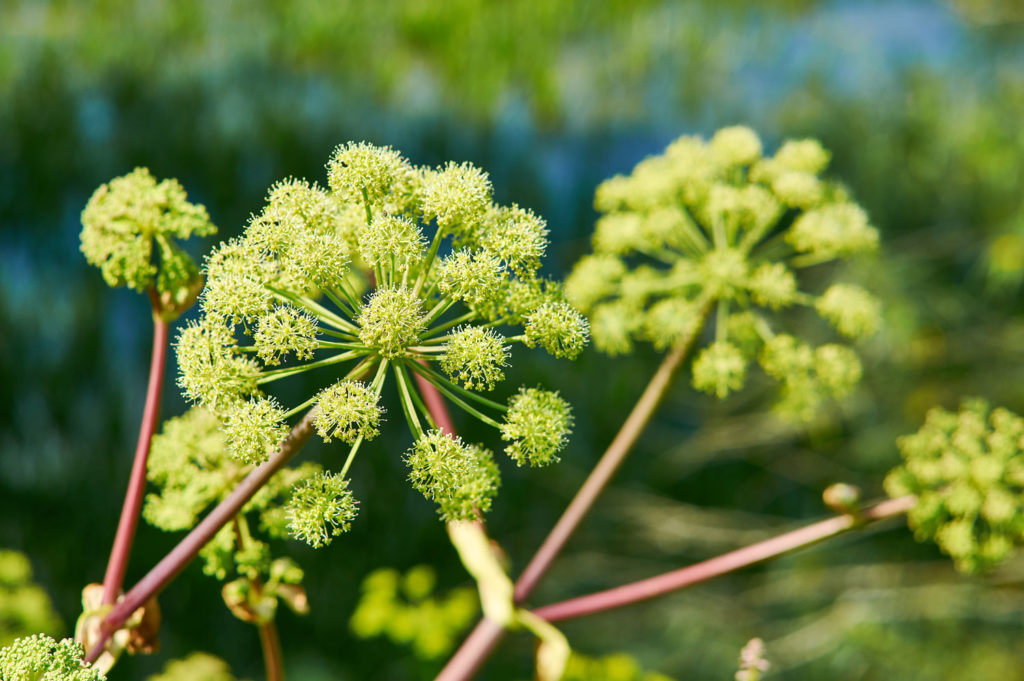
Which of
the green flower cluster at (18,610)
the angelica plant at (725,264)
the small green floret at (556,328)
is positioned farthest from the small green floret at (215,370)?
the green flower cluster at (18,610)

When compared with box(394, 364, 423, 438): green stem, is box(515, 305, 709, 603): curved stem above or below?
above

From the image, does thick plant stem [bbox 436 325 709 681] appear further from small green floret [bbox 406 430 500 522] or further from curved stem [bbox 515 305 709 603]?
small green floret [bbox 406 430 500 522]

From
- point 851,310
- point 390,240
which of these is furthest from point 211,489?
point 851,310

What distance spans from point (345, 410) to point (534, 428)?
22cm

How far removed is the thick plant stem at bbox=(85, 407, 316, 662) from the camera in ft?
2.61

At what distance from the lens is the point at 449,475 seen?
2.71ft

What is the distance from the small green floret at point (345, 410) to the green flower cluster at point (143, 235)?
1.19ft

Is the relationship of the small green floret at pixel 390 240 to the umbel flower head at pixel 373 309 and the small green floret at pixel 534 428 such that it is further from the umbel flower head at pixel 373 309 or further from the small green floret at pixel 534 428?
the small green floret at pixel 534 428

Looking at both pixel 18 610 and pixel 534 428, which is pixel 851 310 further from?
pixel 18 610

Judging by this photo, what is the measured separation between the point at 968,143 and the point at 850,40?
1.27 metres

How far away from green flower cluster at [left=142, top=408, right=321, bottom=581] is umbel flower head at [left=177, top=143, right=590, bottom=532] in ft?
0.71

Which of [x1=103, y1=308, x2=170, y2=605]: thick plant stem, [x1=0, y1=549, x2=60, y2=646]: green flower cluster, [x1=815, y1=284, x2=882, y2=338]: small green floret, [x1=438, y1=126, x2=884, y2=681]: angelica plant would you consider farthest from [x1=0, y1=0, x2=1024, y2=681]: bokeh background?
[x1=103, y1=308, x2=170, y2=605]: thick plant stem

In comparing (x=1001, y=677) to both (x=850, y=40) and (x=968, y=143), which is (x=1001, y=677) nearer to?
(x=968, y=143)

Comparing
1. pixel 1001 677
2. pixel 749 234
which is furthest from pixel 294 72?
pixel 1001 677
